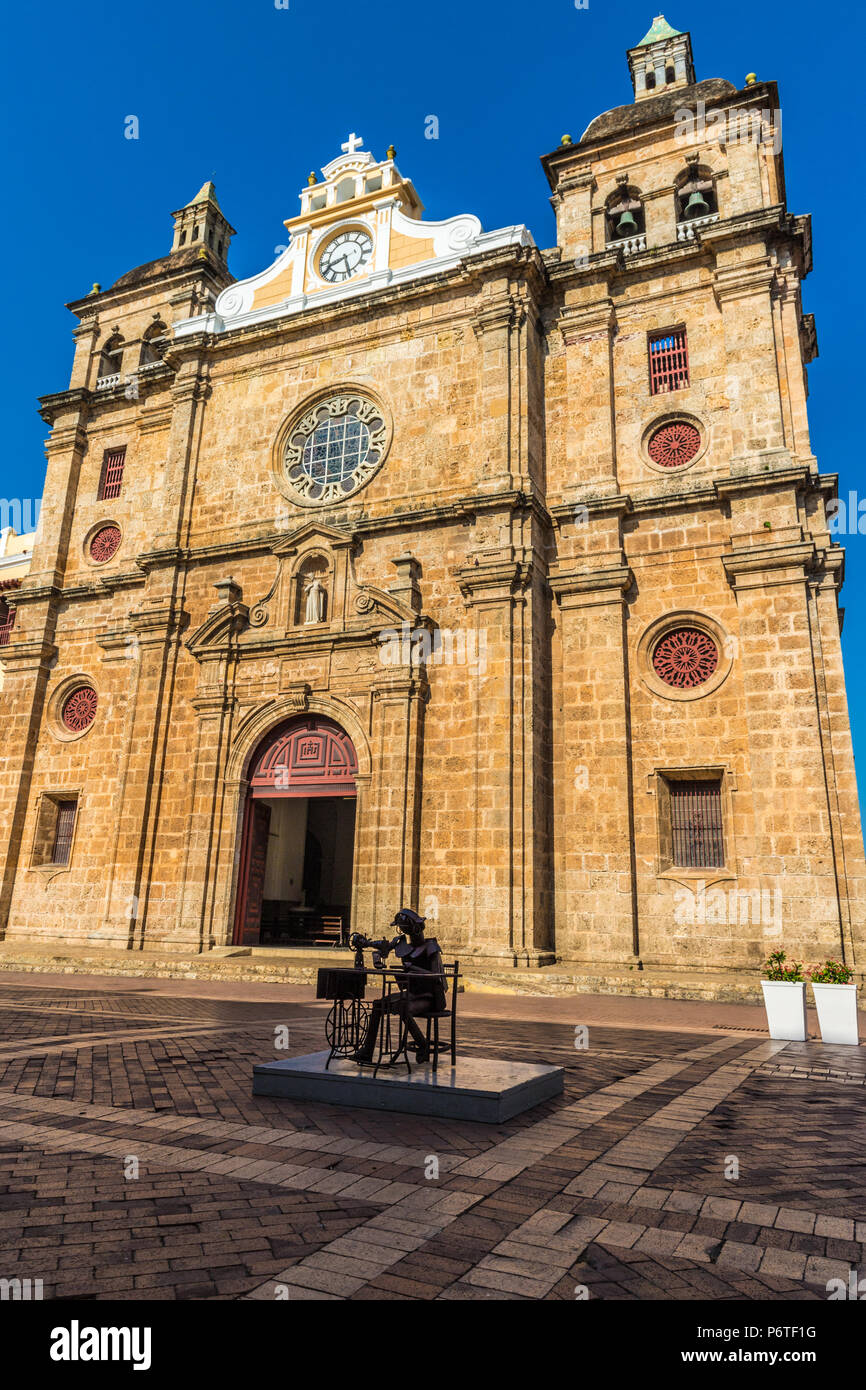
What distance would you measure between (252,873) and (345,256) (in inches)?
618

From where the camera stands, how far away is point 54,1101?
5.78 m

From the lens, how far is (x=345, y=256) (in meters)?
21.7

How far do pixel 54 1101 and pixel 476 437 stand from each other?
15.3 meters

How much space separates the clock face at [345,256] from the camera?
21453 millimetres

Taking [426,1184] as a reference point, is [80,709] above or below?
above

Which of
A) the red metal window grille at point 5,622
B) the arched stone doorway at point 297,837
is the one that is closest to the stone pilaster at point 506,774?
the arched stone doorway at point 297,837

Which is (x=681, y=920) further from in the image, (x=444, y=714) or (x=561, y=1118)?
(x=561, y=1118)

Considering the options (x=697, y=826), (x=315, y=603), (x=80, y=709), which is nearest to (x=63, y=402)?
(x=80, y=709)

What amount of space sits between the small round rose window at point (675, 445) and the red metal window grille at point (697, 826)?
658 centimetres

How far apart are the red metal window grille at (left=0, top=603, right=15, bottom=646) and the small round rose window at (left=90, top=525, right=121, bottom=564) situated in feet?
14.8

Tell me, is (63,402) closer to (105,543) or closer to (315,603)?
(105,543)

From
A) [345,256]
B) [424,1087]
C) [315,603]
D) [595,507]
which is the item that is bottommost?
[424,1087]

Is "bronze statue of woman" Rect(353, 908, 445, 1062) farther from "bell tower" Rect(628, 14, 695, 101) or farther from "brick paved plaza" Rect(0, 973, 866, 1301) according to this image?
"bell tower" Rect(628, 14, 695, 101)

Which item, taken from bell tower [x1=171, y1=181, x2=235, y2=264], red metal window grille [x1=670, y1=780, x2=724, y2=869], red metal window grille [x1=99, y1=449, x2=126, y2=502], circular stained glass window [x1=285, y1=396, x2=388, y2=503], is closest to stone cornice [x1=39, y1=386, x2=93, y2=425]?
red metal window grille [x1=99, y1=449, x2=126, y2=502]
